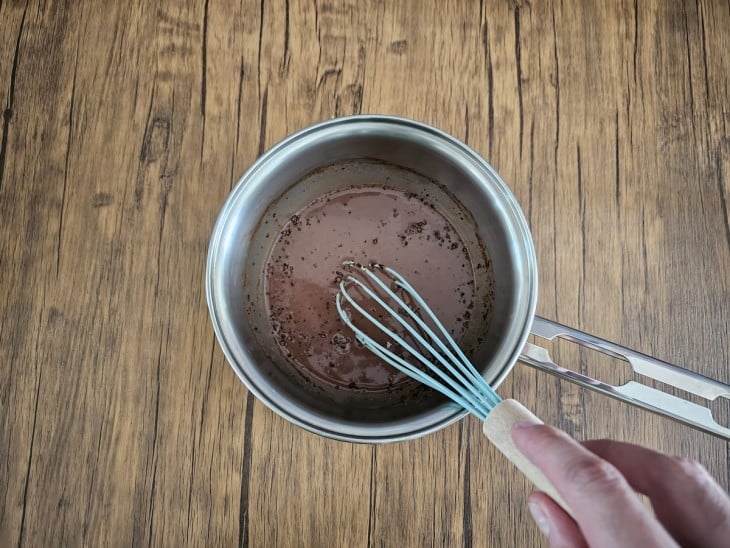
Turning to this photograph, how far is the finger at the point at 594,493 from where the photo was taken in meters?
0.51

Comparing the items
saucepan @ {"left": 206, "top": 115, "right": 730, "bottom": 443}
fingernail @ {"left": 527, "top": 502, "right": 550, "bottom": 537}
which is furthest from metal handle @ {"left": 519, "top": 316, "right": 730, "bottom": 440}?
fingernail @ {"left": 527, "top": 502, "right": 550, "bottom": 537}

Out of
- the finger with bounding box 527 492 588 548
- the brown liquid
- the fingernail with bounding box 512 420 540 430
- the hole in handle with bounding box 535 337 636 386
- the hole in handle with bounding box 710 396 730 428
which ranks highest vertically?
the brown liquid

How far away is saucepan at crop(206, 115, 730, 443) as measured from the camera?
770mm

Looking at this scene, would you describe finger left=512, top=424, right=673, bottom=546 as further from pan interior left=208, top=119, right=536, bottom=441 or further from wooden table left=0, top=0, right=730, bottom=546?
wooden table left=0, top=0, right=730, bottom=546

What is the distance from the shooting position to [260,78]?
3.45 ft

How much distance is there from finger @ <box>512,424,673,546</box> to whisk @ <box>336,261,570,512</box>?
0.05 meters

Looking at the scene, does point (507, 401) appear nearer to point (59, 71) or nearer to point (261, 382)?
point (261, 382)

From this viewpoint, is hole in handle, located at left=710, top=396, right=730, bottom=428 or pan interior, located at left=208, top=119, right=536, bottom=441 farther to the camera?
hole in handle, located at left=710, top=396, right=730, bottom=428

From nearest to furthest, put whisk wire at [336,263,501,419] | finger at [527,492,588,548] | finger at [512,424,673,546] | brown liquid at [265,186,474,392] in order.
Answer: finger at [512,424,673,546] < finger at [527,492,588,548] < whisk wire at [336,263,501,419] < brown liquid at [265,186,474,392]

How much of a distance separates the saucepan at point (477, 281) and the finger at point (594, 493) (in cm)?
17

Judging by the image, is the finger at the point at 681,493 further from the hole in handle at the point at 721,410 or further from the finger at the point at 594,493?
the hole in handle at the point at 721,410

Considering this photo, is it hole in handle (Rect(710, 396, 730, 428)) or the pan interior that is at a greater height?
the pan interior

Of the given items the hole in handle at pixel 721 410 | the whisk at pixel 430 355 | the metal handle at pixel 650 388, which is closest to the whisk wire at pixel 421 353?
the whisk at pixel 430 355

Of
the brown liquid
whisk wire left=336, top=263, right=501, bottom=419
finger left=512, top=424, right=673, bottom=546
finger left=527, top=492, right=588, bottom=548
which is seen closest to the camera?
finger left=512, top=424, right=673, bottom=546
